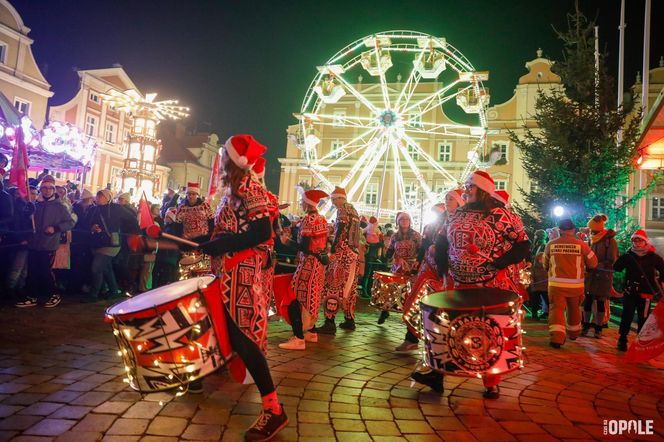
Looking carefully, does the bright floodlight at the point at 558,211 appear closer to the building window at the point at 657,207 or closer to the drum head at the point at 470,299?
the drum head at the point at 470,299

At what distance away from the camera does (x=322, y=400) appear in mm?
3666

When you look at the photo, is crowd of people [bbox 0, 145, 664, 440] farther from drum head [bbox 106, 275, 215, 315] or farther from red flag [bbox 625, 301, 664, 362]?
red flag [bbox 625, 301, 664, 362]

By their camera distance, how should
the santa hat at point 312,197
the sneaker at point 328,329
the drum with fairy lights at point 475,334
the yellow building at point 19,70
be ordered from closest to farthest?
the drum with fairy lights at point 475,334
the santa hat at point 312,197
the sneaker at point 328,329
the yellow building at point 19,70

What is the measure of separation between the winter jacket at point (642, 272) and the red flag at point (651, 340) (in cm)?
127

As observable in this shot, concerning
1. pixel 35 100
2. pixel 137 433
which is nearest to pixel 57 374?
pixel 137 433

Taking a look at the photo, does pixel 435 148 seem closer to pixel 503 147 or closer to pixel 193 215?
pixel 503 147

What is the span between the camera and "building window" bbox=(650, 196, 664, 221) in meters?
30.9

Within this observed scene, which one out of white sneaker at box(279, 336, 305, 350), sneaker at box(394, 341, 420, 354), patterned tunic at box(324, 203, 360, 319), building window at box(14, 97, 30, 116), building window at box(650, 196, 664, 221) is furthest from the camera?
building window at box(650, 196, 664, 221)

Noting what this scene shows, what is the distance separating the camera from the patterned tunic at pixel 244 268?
118 inches

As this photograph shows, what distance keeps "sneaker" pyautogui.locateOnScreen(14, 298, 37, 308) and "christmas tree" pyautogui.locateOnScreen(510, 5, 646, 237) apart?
1235cm

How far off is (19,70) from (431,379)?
31229 millimetres

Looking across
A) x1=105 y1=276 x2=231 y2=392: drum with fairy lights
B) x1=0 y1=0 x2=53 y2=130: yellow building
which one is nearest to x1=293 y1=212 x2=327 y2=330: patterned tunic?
x1=105 y1=276 x2=231 y2=392: drum with fairy lights

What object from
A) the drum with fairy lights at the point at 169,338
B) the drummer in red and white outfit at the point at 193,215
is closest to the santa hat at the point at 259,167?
the drum with fairy lights at the point at 169,338

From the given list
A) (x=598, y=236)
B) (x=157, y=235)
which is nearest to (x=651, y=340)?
(x=598, y=236)
